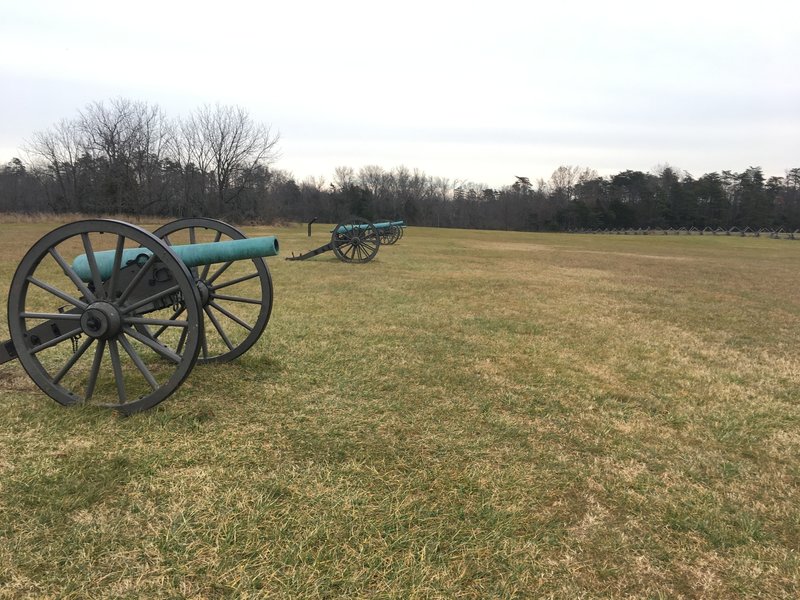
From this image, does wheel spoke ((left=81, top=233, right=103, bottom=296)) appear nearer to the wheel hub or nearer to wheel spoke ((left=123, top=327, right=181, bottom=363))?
the wheel hub

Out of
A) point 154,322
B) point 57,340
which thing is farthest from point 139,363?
point 57,340

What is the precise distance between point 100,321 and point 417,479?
7.31 ft

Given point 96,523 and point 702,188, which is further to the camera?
point 702,188

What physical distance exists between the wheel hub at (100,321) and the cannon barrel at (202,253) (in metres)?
0.45

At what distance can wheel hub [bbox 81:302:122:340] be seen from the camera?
2988 millimetres

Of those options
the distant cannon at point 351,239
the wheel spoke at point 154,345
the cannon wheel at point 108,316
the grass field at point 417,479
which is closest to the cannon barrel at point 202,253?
the cannon wheel at point 108,316

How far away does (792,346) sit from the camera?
573 cm

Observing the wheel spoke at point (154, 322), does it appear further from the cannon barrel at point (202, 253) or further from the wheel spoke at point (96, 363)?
the cannon barrel at point (202, 253)

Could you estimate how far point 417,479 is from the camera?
2.48 m

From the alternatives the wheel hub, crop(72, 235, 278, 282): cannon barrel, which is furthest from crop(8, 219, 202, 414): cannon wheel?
crop(72, 235, 278, 282): cannon barrel

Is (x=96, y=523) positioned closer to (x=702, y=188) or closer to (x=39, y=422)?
(x=39, y=422)

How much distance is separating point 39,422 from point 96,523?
134 cm

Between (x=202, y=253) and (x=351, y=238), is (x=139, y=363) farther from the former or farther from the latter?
(x=351, y=238)

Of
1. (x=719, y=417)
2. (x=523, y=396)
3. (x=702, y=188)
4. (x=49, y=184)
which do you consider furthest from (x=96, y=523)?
(x=702, y=188)
